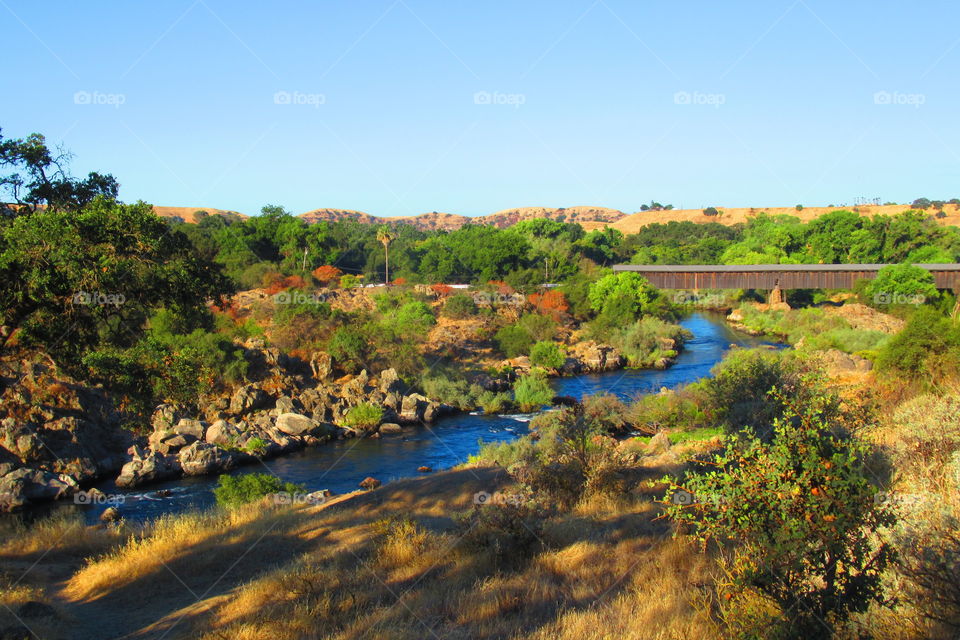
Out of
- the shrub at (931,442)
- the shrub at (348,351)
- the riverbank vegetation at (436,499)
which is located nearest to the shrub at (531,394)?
the riverbank vegetation at (436,499)

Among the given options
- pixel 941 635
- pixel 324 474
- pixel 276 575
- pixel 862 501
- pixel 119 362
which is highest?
pixel 119 362

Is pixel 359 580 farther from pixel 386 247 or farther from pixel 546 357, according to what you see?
pixel 386 247

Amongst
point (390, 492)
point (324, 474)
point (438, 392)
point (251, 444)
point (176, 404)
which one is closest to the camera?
point (390, 492)

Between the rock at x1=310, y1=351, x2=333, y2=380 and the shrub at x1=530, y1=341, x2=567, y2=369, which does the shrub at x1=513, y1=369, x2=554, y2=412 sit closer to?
the shrub at x1=530, y1=341, x2=567, y2=369

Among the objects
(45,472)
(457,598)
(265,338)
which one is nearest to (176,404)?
(45,472)

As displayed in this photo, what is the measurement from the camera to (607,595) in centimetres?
820

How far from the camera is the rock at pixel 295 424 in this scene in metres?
31.1

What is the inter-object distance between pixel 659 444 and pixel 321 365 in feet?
76.5

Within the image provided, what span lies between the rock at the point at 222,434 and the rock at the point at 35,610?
20.6m

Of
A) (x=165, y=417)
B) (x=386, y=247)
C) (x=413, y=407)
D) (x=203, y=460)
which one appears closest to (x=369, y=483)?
(x=203, y=460)

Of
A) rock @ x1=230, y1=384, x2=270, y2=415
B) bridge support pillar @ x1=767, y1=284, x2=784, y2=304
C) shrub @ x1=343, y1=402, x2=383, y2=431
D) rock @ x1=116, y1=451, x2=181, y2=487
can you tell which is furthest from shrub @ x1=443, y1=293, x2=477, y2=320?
rock @ x1=116, y1=451, x2=181, y2=487

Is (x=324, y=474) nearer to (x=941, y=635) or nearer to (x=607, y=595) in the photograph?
(x=607, y=595)

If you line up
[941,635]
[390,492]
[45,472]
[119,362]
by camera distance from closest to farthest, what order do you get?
[941,635]
[119,362]
[390,492]
[45,472]

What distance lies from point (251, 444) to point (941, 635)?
86.5 ft
